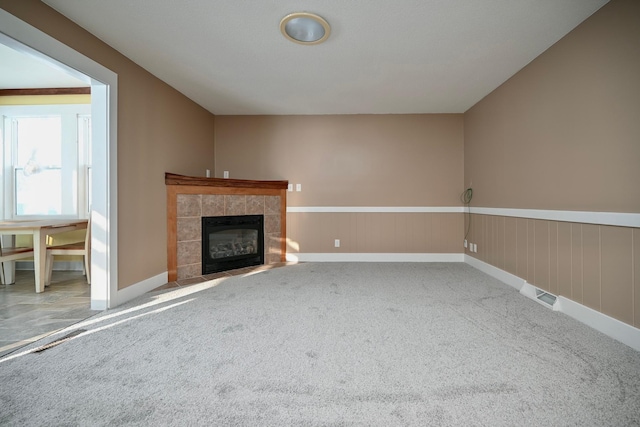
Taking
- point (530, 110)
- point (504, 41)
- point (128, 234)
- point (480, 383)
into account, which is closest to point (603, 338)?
point (480, 383)

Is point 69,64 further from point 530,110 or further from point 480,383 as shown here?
point 530,110

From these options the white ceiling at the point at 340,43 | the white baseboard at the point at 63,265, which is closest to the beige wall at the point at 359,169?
the white ceiling at the point at 340,43

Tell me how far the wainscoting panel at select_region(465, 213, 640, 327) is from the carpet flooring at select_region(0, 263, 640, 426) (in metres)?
0.25

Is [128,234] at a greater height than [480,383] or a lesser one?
greater

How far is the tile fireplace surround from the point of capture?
139 inches

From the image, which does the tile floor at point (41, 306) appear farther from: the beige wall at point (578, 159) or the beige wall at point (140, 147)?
the beige wall at point (578, 159)

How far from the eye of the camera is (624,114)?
6.42 feet

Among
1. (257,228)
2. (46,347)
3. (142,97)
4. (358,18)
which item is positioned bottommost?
(46,347)

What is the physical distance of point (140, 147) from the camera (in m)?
3.03

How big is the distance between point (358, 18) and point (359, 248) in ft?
10.9

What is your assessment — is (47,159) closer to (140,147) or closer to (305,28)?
(140,147)

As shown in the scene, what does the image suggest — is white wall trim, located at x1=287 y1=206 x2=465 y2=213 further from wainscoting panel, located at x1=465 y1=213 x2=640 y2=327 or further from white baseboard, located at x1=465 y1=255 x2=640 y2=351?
white baseboard, located at x1=465 y1=255 x2=640 y2=351

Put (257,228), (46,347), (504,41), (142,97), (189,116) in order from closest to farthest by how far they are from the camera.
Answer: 1. (46,347)
2. (504,41)
3. (142,97)
4. (189,116)
5. (257,228)

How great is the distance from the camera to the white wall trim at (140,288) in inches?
109
